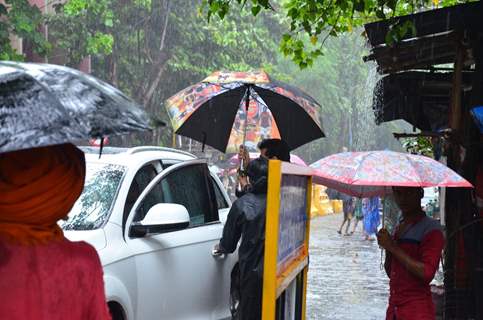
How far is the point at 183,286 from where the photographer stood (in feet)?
19.5

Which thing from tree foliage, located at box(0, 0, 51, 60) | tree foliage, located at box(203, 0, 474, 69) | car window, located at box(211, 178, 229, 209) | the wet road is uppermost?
tree foliage, located at box(0, 0, 51, 60)

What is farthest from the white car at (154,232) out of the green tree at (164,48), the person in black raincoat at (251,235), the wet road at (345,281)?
the green tree at (164,48)

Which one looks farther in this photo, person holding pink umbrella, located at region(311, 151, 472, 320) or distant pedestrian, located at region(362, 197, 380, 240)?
distant pedestrian, located at region(362, 197, 380, 240)

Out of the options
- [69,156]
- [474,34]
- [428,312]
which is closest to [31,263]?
[69,156]

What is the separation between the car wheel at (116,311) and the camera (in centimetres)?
502

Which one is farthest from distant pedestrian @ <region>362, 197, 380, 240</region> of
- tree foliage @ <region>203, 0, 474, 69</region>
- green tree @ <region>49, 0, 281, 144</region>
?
tree foliage @ <region>203, 0, 474, 69</region>

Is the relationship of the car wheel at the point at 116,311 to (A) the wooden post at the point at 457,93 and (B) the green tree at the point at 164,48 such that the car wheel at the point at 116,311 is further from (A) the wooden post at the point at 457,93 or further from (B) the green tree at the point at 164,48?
(B) the green tree at the point at 164,48

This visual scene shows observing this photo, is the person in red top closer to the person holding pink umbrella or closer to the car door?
the person holding pink umbrella

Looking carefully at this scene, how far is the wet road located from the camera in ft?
32.6

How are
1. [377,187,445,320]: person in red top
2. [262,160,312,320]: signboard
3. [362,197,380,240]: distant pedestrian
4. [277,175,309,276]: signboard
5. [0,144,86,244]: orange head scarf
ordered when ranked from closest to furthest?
[0,144,86,244]: orange head scarf → [262,160,312,320]: signboard → [277,175,309,276]: signboard → [377,187,445,320]: person in red top → [362,197,380,240]: distant pedestrian

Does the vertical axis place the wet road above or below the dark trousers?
below

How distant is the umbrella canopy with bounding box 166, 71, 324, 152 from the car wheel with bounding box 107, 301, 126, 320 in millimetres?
3577

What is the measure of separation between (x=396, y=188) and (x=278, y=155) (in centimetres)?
159

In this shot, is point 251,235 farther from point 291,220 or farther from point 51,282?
point 51,282
